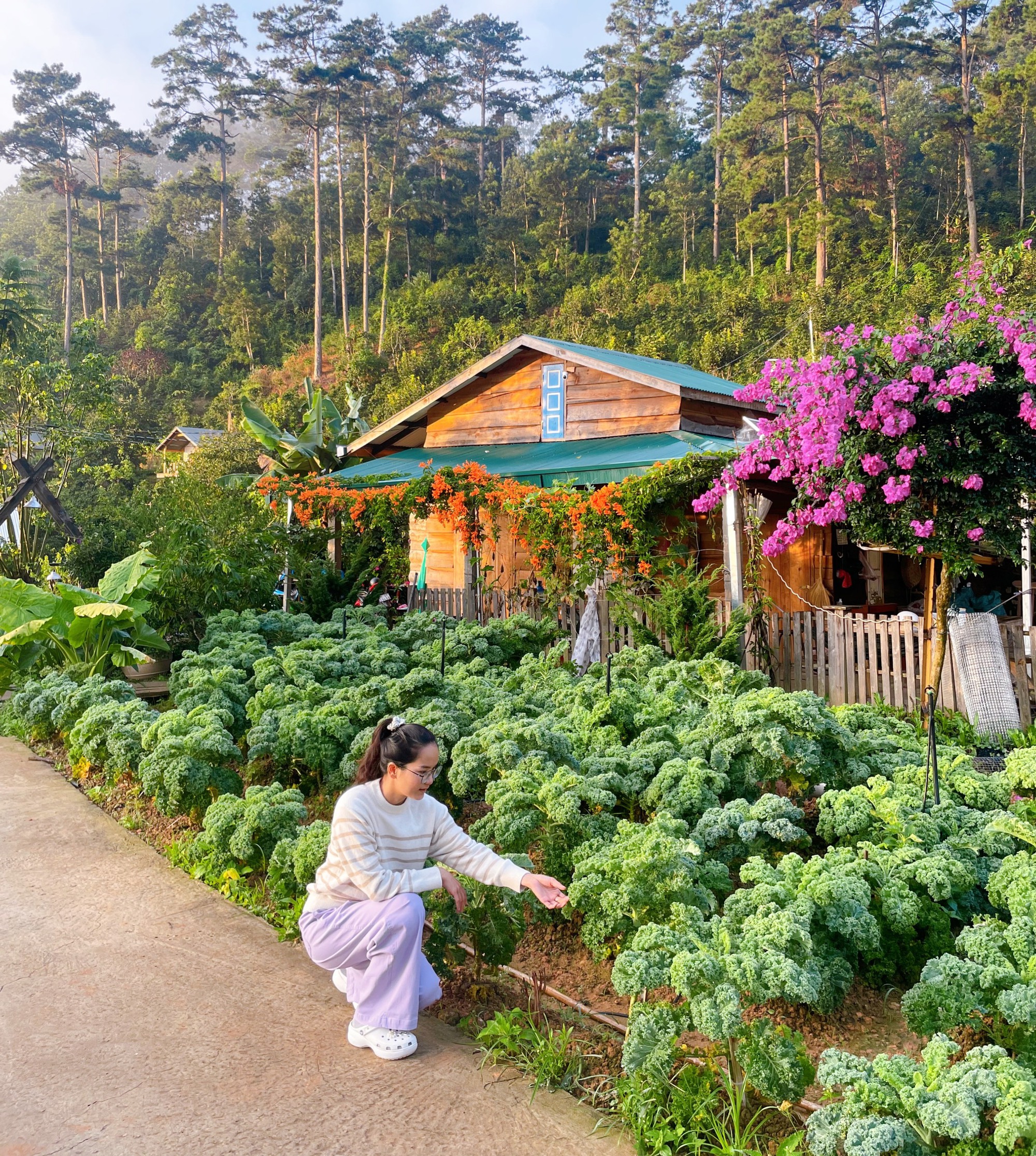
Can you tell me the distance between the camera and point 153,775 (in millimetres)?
5375

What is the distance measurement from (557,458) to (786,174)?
38782 mm

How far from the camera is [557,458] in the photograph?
13.7 meters

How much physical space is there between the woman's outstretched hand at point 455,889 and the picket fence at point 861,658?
5.37 m

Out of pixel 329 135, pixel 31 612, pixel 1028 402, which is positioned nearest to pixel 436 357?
pixel 329 135

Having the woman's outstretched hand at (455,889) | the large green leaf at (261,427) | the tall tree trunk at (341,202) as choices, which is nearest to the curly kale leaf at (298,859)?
the woman's outstretched hand at (455,889)

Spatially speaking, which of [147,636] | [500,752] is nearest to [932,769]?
[500,752]

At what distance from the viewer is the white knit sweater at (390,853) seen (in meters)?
3.44

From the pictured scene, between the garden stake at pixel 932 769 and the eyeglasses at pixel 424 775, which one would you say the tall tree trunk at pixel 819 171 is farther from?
the eyeglasses at pixel 424 775

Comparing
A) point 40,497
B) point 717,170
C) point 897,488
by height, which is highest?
point 717,170

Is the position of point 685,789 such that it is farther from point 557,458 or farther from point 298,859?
point 557,458

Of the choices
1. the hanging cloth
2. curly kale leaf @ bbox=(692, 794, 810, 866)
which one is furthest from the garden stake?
the hanging cloth

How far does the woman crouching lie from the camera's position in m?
3.41

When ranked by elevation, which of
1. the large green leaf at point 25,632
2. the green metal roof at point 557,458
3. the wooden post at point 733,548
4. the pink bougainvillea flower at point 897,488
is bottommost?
the large green leaf at point 25,632

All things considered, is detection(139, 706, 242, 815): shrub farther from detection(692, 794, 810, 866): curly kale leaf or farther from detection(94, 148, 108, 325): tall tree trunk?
detection(94, 148, 108, 325): tall tree trunk
